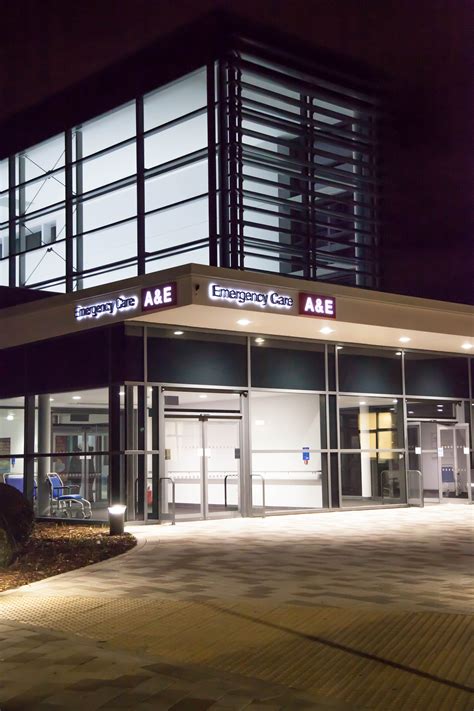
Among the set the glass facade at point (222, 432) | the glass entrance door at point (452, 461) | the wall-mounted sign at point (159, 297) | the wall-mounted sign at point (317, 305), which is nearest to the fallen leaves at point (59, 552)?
the glass facade at point (222, 432)

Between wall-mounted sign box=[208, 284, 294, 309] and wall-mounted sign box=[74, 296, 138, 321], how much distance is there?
1670mm

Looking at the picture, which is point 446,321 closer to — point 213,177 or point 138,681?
point 213,177

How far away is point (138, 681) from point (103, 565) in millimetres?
6039

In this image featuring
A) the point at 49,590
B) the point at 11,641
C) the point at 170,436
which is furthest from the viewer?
the point at 170,436

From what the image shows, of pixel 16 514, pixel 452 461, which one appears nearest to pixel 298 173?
pixel 452 461

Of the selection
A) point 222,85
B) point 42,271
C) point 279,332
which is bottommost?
point 279,332

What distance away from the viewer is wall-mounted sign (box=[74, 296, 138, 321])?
1661 centimetres

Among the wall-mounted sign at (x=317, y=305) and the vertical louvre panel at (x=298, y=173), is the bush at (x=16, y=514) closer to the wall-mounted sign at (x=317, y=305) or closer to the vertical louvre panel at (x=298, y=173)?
the wall-mounted sign at (x=317, y=305)

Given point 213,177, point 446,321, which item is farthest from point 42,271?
point 446,321

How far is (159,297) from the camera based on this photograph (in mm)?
15828

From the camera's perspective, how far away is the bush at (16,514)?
481 inches

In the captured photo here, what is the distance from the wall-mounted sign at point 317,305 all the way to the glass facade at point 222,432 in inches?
107

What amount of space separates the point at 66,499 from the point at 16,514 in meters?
6.39

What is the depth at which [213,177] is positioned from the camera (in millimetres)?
21531
